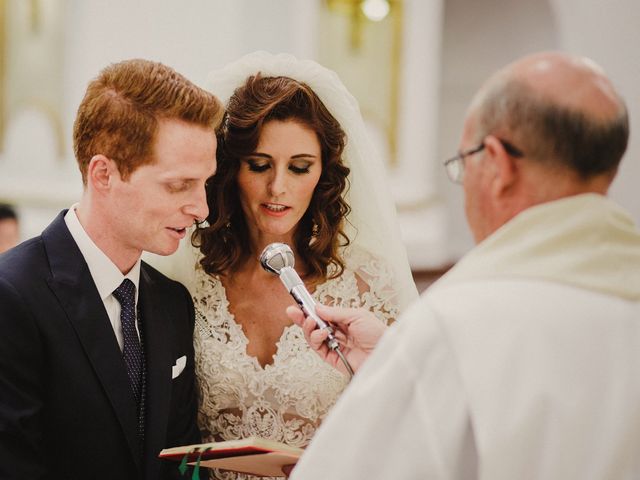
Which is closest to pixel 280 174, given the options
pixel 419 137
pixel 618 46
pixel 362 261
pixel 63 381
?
pixel 362 261

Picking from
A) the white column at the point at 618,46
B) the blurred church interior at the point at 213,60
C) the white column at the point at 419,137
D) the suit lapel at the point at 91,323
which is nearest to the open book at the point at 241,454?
the suit lapel at the point at 91,323

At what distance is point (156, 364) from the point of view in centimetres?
280

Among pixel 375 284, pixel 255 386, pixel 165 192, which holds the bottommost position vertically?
pixel 255 386

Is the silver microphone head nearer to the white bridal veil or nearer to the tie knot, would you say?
the tie knot

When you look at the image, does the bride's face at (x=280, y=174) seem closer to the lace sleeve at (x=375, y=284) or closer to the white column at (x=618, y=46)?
the lace sleeve at (x=375, y=284)

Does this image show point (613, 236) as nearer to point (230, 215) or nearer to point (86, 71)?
point (230, 215)

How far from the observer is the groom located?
2.50 m

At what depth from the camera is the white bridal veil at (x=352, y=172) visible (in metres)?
3.34

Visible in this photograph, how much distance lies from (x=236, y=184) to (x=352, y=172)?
46cm

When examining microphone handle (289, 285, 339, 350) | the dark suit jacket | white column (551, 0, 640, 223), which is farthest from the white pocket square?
white column (551, 0, 640, 223)

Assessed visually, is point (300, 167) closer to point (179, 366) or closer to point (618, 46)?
point (179, 366)

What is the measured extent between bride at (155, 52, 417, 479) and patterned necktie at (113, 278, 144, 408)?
1.68 feet

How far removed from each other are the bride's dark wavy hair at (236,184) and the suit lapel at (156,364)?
1.62ft

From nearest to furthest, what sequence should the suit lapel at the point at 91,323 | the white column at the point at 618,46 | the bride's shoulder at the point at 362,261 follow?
1. the suit lapel at the point at 91,323
2. the bride's shoulder at the point at 362,261
3. the white column at the point at 618,46
